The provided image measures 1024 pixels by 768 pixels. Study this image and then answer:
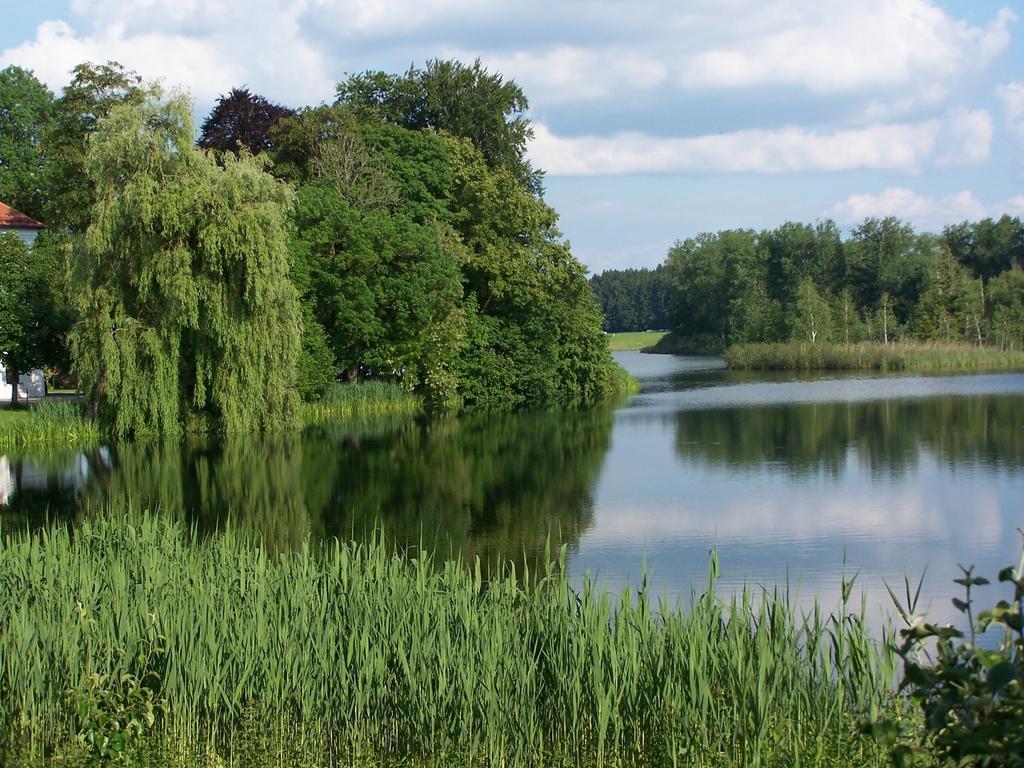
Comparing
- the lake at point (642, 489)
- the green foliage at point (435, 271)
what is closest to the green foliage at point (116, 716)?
the lake at point (642, 489)

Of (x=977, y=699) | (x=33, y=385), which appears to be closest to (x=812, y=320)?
(x=33, y=385)

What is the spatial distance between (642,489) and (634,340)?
97052 mm

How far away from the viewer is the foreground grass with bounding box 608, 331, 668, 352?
4112 inches

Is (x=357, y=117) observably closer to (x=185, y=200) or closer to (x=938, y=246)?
(x=185, y=200)

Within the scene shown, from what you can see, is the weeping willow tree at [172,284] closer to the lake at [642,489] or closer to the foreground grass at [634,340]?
the lake at [642,489]

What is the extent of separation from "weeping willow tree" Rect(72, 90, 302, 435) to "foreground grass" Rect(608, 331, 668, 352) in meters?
71.3

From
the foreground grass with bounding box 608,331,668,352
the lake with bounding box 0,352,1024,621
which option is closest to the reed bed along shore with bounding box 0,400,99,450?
the lake with bounding box 0,352,1024,621

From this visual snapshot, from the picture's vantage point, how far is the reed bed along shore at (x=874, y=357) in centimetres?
4991

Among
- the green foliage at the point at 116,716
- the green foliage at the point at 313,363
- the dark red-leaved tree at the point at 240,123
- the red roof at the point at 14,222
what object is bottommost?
the green foliage at the point at 116,716

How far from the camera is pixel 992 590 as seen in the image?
10.1m

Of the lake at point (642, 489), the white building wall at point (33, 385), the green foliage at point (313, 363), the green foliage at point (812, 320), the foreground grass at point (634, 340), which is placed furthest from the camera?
the foreground grass at point (634, 340)

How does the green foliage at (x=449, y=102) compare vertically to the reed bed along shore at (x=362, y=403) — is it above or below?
above

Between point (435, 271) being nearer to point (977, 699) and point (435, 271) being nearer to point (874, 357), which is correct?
point (874, 357)

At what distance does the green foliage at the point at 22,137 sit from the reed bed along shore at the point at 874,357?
114 feet
